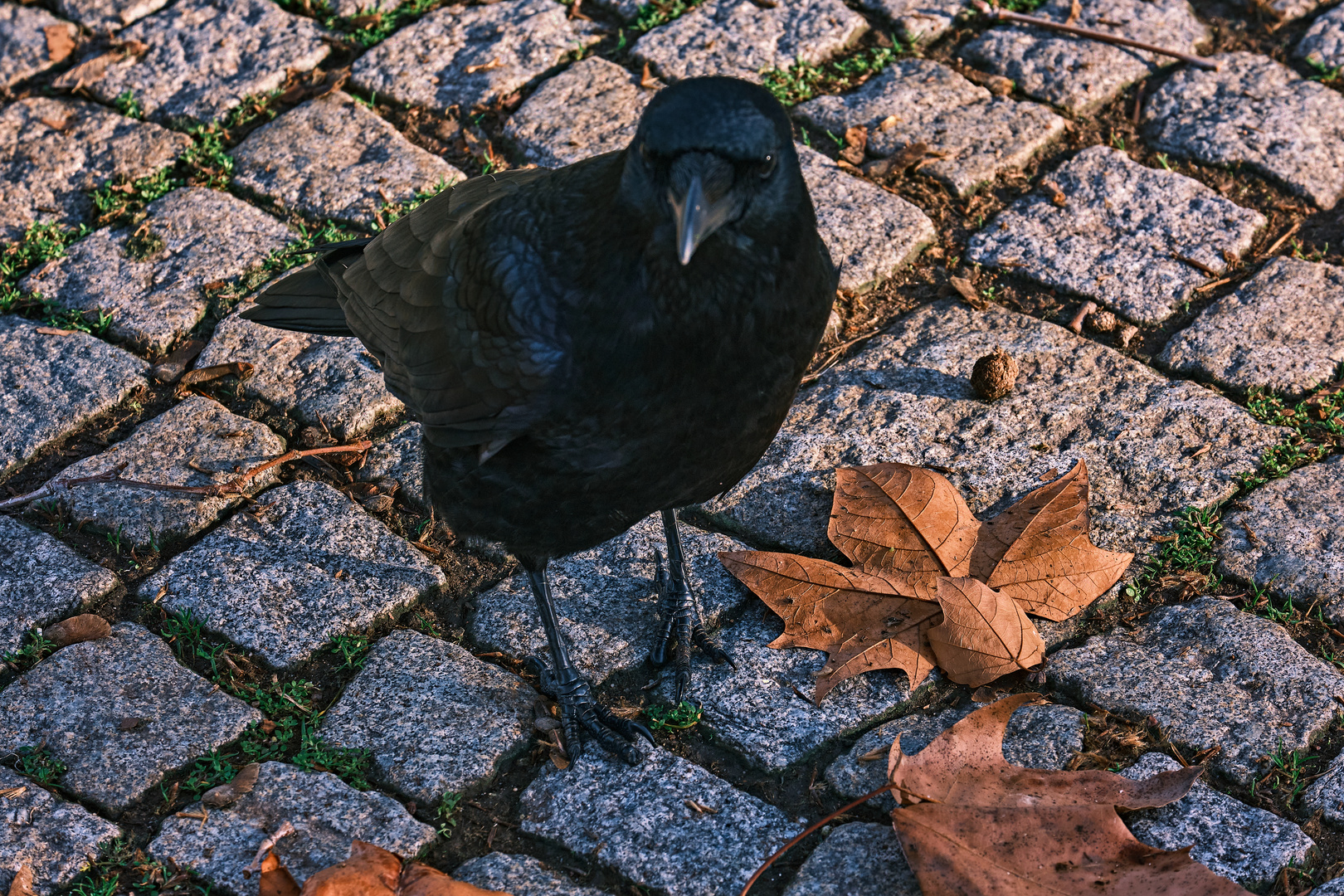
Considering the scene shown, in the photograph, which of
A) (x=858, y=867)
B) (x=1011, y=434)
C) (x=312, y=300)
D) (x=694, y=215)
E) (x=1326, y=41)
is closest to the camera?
(x=694, y=215)

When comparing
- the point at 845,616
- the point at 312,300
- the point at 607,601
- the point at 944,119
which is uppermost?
the point at 312,300

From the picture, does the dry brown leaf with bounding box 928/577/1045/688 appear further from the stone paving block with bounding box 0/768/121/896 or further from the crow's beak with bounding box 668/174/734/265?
the stone paving block with bounding box 0/768/121/896

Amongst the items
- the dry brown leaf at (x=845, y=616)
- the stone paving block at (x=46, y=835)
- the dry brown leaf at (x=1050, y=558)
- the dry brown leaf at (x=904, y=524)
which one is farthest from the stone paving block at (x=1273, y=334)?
the stone paving block at (x=46, y=835)

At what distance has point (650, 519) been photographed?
3334mm

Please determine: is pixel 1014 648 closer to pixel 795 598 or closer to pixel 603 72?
pixel 795 598

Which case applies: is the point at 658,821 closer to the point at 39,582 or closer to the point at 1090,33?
the point at 39,582

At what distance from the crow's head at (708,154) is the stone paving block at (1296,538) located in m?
1.67

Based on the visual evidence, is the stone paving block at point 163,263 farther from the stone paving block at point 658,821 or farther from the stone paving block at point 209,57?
the stone paving block at point 658,821

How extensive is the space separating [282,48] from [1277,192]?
379cm

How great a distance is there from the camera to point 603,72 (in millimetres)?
4562

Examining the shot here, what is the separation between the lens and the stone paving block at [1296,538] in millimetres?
2895

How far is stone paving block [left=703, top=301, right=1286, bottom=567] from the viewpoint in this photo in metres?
3.18

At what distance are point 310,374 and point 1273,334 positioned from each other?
2971 millimetres

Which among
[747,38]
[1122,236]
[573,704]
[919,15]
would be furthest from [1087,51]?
[573,704]
